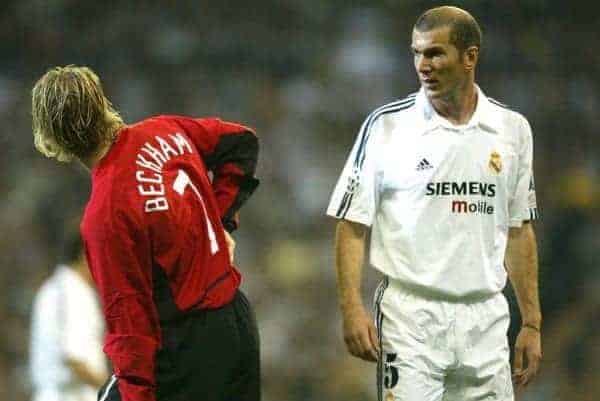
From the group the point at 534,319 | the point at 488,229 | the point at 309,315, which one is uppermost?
the point at 488,229

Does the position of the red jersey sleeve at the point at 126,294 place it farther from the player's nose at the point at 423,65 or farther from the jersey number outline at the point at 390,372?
the player's nose at the point at 423,65

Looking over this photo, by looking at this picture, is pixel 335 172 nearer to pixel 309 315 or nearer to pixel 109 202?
pixel 309 315

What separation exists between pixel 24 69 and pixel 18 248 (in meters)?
0.86

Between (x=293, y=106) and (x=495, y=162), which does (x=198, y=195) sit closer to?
(x=495, y=162)

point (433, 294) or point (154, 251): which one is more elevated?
point (154, 251)

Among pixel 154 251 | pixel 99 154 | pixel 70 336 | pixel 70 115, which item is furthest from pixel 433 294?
pixel 70 336

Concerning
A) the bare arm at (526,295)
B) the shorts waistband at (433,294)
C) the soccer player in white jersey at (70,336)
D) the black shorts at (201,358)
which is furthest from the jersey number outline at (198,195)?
the soccer player in white jersey at (70,336)

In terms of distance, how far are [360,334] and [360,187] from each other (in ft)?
1.38

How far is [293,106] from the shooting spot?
5680 mm

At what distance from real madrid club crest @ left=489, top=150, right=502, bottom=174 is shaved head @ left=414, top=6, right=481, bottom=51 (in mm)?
319

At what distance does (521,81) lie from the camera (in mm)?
5645

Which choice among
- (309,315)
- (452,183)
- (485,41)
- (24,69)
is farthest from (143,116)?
(452,183)

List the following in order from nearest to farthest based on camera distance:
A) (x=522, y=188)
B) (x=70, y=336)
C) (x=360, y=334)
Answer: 1. (x=360, y=334)
2. (x=522, y=188)
3. (x=70, y=336)

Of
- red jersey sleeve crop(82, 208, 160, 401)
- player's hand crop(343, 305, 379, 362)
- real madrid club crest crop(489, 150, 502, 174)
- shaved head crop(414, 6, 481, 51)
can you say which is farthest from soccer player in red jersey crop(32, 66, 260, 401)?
real madrid club crest crop(489, 150, 502, 174)
